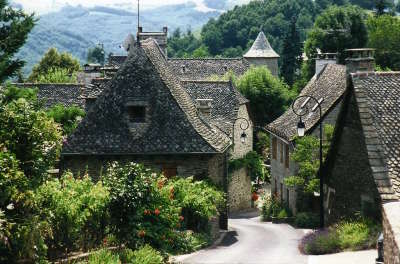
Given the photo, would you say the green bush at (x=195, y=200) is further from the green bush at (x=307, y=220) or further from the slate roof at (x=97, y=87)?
the slate roof at (x=97, y=87)

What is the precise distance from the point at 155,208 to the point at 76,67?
284ft

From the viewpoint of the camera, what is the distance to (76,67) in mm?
104250

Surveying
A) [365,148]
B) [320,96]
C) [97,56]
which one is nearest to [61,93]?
[320,96]

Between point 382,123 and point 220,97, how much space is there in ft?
88.8

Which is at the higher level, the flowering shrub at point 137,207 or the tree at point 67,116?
the tree at point 67,116

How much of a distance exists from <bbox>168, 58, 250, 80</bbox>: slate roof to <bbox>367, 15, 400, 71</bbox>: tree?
1378 cm

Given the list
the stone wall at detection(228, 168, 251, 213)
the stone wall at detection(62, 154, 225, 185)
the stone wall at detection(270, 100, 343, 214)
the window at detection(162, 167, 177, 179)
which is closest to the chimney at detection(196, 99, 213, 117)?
the stone wall at detection(270, 100, 343, 214)

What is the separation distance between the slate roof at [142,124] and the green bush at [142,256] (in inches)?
410

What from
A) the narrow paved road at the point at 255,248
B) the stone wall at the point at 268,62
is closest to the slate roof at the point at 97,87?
the narrow paved road at the point at 255,248

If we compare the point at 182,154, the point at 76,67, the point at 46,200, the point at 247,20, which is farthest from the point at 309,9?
the point at 46,200

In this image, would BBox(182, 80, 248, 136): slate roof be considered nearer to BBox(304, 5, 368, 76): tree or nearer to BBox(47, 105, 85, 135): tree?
BBox(47, 105, 85, 135): tree

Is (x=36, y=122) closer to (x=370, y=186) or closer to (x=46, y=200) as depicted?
(x=46, y=200)

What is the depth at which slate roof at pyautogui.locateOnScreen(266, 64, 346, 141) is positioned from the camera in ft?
126

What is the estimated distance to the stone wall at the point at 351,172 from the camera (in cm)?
2302
